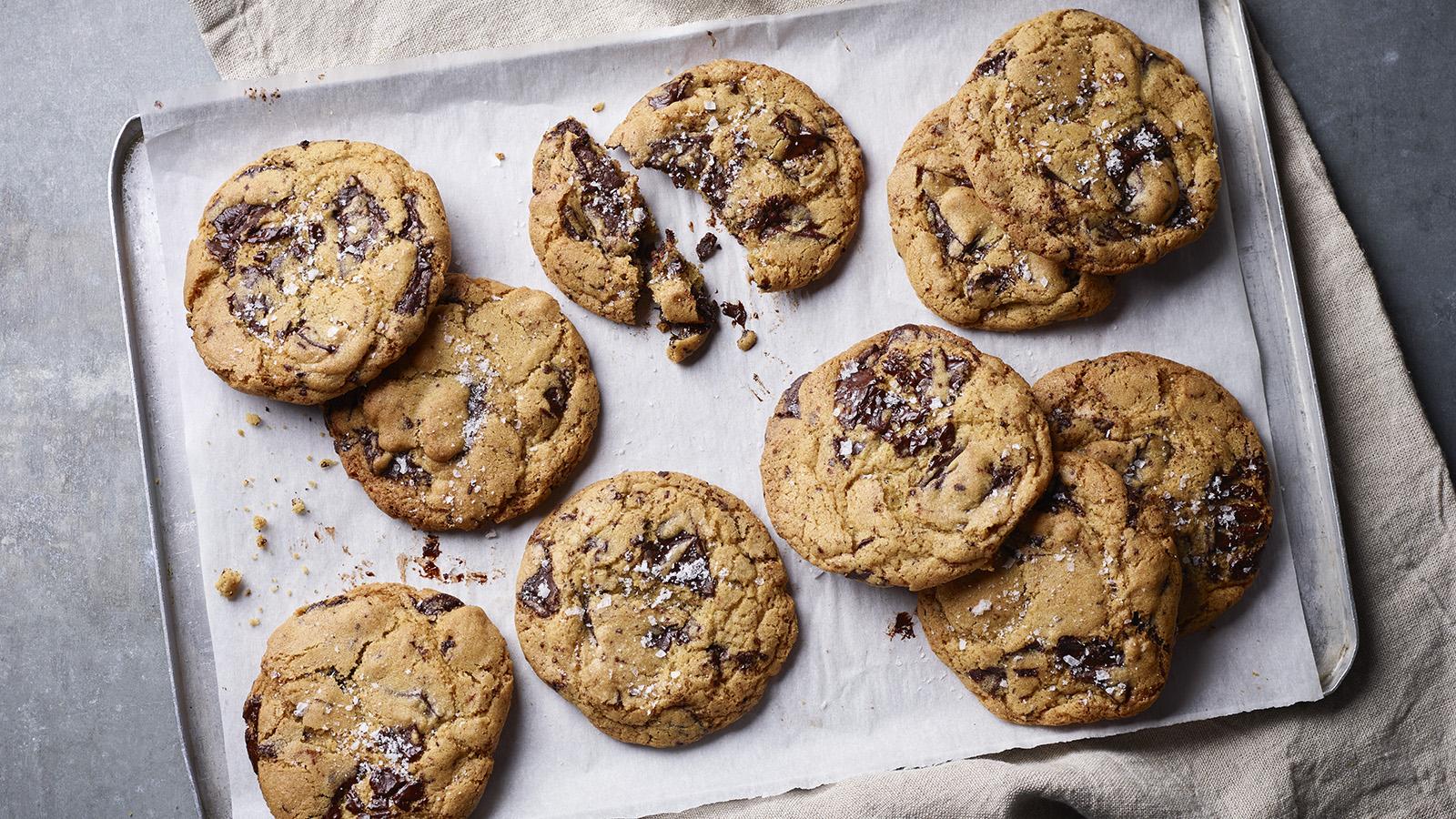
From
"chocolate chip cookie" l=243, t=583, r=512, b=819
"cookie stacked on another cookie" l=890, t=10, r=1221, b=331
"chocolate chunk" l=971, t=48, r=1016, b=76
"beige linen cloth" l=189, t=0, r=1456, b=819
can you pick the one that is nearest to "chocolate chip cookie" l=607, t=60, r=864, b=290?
"cookie stacked on another cookie" l=890, t=10, r=1221, b=331

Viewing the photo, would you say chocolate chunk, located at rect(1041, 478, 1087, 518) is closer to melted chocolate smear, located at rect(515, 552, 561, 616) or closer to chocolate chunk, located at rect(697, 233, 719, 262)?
chocolate chunk, located at rect(697, 233, 719, 262)

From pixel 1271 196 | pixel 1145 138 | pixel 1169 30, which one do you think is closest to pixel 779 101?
pixel 1145 138

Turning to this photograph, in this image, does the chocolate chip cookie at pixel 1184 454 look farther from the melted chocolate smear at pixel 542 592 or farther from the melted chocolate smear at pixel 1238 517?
the melted chocolate smear at pixel 542 592

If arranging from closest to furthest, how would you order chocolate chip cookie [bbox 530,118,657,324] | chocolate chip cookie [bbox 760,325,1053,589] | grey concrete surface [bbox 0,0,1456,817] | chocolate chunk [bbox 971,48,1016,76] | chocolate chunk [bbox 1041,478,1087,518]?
chocolate chip cookie [bbox 760,325,1053,589] → chocolate chunk [bbox 1041,478,1087,518] → chocolate chunk [bbox 971,48,1016,76] → chocolate chip cookie [bbox 530,118,657,324] → grey concrete surface [bbox 0,0,1456,817]

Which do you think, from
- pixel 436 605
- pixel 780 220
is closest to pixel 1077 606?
pixel 780 220

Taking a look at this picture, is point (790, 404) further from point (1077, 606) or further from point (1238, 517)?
point (1238, 517)
